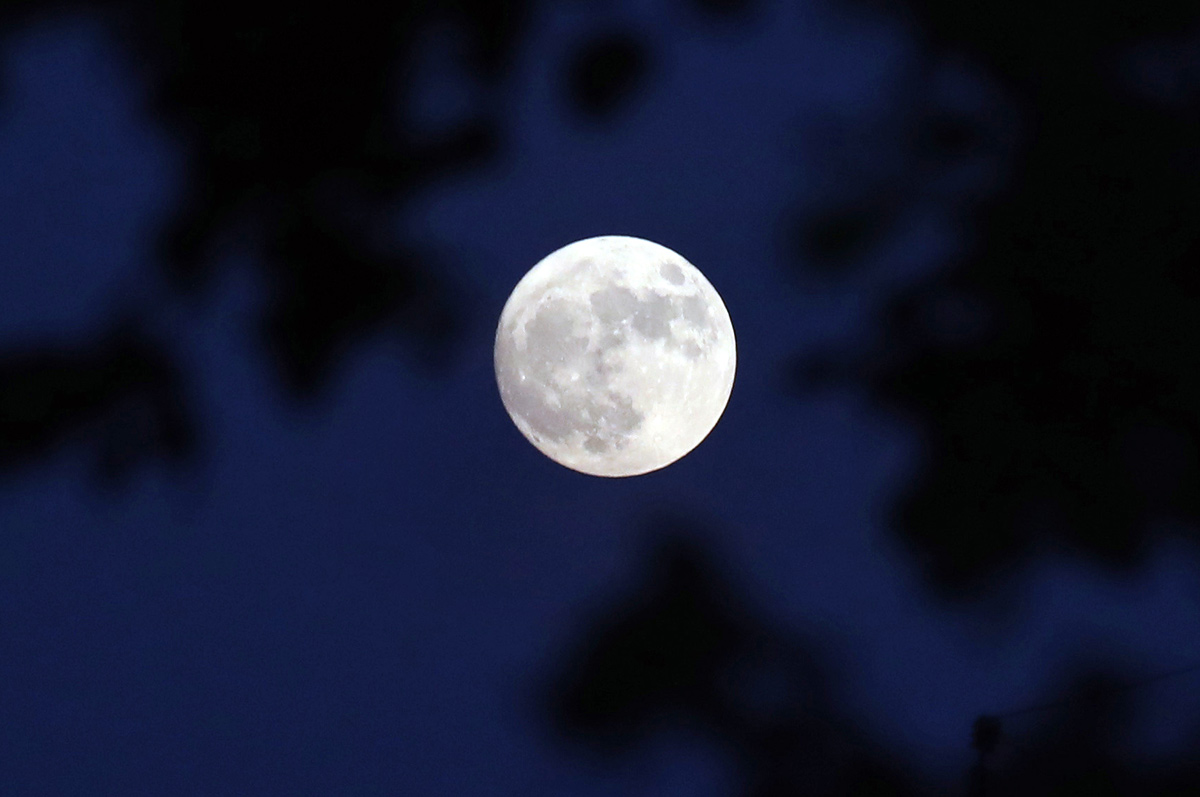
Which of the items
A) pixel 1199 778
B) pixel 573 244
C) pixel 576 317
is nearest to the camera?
pixel 576 317

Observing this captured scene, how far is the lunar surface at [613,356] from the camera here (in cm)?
487

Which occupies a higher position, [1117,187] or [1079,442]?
[1117,187]

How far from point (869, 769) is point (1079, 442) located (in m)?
2.99

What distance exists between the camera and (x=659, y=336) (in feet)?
16.1

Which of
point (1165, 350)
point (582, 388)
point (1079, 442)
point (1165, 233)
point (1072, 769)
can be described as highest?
point (1165, 233)

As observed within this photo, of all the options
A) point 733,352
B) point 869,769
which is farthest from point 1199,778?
point 733,352

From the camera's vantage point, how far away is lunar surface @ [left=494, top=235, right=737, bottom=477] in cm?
487

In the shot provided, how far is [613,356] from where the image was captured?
4844mm

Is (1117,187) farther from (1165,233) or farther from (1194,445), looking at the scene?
(1194,445)

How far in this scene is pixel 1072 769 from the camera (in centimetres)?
749

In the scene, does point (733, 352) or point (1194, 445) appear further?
point (1194, 445)

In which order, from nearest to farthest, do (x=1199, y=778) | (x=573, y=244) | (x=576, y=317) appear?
(x=576, y=317) < (x=573, y=244) < (x=1199, y=778)

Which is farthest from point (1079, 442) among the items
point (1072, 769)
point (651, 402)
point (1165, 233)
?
point (651, 402)

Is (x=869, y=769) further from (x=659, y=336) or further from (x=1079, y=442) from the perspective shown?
(x=659, y=336)
